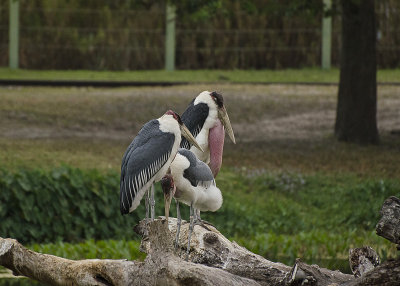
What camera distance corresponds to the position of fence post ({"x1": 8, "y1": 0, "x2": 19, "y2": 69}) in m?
19.1

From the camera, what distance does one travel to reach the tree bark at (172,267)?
12.4 ft

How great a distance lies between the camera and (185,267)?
3746 mm

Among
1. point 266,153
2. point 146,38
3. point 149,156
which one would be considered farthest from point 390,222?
point 146,38

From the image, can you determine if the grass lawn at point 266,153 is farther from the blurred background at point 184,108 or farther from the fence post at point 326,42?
the fence post at point 326,42

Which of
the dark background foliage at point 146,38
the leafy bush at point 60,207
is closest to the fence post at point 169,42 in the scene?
the dark background foliage at point 146,38

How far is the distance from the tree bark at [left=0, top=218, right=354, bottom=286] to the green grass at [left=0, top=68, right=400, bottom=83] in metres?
13.6

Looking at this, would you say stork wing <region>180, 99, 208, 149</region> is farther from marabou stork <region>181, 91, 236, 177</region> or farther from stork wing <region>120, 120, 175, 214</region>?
stork wing <region>120, 120, 175, 214</region>

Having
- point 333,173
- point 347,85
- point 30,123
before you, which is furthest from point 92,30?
point 333,173

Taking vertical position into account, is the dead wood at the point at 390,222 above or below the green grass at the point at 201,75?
above

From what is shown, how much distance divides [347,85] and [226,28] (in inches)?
317

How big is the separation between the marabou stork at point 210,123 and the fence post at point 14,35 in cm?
1526

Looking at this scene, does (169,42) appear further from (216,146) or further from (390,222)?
(390,222)

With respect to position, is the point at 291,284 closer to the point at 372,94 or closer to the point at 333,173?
the point at 333,173

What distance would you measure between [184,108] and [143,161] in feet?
34.5
